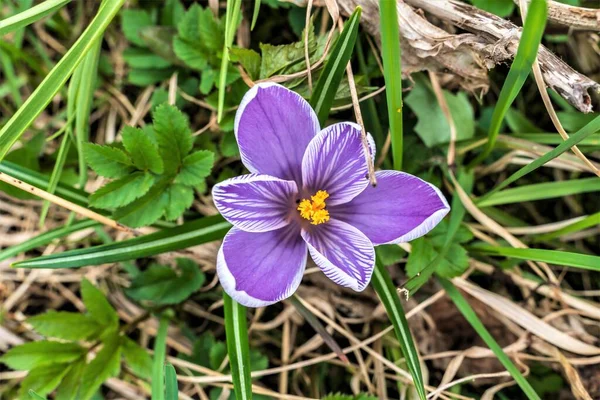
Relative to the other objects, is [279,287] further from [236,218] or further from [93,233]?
[93,233]

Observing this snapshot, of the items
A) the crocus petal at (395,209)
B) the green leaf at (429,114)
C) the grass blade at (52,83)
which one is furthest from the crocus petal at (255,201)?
the green leaf at (429,114)

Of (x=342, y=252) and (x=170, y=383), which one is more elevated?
(x=342, y=252)

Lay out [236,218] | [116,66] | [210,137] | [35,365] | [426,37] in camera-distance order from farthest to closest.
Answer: [116,66], [210,137], [35,365], [426,37], [236,218]

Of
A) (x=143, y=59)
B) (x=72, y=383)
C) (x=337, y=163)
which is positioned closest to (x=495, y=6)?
(x=337, y=163)

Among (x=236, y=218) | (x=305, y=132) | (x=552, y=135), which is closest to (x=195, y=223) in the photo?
(x=236, y=218)

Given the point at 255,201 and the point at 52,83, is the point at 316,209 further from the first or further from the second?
the point at 52,83
